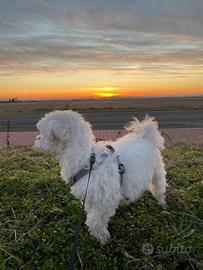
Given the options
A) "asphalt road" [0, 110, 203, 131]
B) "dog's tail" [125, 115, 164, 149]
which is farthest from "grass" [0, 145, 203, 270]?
A: "asphalt road" [0, 110, 203, 131]

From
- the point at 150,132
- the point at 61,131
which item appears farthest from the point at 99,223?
the point at 150,132

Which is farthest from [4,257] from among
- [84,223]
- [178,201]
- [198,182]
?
[198,182]

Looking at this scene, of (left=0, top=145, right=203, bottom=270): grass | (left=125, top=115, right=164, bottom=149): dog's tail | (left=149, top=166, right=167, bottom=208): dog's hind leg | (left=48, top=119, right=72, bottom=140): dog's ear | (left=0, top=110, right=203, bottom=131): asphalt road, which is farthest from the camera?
(left=0, top=110, right=203, bottom=131): asphalt road

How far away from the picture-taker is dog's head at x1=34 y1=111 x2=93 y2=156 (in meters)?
4.43

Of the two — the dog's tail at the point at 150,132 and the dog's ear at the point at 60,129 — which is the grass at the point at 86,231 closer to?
the dog's tail at the point at 150,132

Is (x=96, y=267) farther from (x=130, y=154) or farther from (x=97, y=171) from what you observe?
(x=130, y=154)

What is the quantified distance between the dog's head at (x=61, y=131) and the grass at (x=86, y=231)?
4.07 feet

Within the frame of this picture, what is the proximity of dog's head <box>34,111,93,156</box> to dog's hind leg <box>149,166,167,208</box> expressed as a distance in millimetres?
1547

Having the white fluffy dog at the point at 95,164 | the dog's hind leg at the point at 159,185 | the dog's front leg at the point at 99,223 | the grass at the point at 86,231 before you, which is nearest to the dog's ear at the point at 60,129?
the white fluffy dog at the point at 95,164

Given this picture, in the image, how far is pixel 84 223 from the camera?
16.8 ft

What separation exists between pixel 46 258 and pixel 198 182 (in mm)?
3295

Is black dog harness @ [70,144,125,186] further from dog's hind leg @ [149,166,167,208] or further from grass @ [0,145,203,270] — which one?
dog's hind leg @ [149,166,167,208]

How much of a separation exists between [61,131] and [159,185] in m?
2.08

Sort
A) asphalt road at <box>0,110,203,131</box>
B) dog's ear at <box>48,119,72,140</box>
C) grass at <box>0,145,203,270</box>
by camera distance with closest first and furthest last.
Answer: dog's ear at <box>48,119,72,140</box> < grass at <box>0,145,203,270</box> < asphalt road at <box>0,110,203,131</box>
